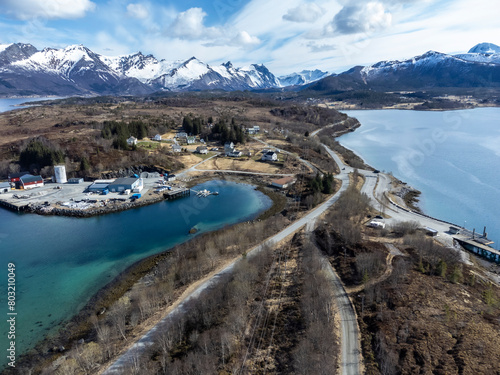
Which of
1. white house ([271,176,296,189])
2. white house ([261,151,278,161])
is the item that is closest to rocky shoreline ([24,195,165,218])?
white house ([271,176,296,189])

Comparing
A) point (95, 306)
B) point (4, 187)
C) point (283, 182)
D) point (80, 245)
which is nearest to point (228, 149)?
point (283, 182)

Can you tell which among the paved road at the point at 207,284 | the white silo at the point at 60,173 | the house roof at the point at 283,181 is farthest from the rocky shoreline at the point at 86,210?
the paved road at the point at 207,284

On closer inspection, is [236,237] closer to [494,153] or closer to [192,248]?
[192,248]

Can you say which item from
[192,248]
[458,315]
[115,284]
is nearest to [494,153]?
[458,315]

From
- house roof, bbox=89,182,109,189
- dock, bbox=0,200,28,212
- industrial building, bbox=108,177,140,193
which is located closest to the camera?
dock, bbox=0,200,28,212

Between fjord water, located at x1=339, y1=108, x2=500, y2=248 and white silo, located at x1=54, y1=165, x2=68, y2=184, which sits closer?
fjord water, located at x1=339, y1=108, x2=500, y2=248

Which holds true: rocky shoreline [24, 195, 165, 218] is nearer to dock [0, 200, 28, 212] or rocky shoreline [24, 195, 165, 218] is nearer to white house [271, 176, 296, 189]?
dock [0, 200, 28, 212]

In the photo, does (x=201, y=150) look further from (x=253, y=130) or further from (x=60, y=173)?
(x=60, y=173)

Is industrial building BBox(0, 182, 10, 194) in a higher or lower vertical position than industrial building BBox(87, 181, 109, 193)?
higher
